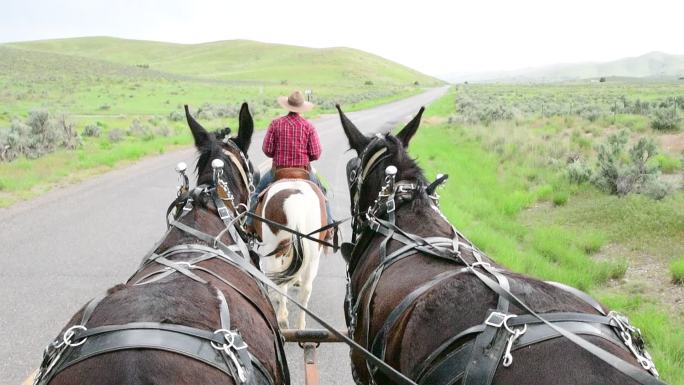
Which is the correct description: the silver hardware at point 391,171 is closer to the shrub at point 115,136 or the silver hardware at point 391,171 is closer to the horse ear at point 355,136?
the horse ear at point 355,136

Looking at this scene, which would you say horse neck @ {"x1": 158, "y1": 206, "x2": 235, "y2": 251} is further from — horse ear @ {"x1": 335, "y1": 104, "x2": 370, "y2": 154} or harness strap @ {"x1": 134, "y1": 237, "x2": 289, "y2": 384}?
horse ear @ {"x1": 335, "y1": 104, "x2": 370, "y2": 154}

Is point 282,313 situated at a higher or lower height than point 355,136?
lower

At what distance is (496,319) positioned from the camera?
1.83m

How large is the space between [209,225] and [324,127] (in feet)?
66.8

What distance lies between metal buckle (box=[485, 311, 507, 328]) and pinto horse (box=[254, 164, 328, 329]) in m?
2.99

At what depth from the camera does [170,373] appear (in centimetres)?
164

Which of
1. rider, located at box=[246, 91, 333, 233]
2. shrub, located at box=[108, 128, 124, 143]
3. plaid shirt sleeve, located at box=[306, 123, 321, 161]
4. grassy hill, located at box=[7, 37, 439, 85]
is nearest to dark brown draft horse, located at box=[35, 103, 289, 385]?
rider, located at box=[246, 91, 333, 233]

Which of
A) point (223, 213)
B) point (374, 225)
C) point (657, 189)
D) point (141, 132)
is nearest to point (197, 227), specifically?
point (223, 213)

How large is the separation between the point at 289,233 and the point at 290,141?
3.61 feet

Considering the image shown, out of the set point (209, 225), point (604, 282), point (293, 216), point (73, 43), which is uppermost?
point (73, 43)

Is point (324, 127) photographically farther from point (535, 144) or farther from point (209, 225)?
point (209, 225)

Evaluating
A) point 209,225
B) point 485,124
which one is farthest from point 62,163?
point 485,124

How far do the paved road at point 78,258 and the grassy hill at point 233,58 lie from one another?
97.1 m

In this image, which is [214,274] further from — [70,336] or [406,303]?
[406,303]
